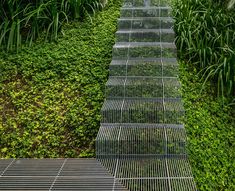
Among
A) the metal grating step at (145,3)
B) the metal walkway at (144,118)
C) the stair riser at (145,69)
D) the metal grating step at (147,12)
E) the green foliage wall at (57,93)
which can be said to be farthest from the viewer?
the metal grating step at (145,3)

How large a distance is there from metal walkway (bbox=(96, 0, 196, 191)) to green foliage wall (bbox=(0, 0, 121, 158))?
212mm

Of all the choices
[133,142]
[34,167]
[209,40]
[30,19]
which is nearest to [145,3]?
[209,40]

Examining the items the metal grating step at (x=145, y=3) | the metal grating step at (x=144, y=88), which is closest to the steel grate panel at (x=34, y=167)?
the metal grating step at (x=144, y=88)

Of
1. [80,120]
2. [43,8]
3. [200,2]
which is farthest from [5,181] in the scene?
[200,2]

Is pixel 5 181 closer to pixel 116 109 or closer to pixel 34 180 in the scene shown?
pixel 34 180

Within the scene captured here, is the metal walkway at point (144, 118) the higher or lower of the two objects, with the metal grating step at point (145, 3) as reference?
lower

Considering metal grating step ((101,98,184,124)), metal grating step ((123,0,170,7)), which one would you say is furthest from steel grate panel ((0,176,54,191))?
metal grating step ((123,0,170,7))

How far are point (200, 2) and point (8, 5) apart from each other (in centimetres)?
307

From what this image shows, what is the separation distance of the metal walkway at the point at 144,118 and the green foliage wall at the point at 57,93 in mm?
212

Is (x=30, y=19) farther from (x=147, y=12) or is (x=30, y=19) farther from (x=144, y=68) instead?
(x=144, y=68)

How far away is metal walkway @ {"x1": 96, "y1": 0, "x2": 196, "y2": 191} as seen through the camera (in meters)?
2.64

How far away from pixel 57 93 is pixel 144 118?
1174 millimetres

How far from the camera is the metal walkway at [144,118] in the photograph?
2.64 meters

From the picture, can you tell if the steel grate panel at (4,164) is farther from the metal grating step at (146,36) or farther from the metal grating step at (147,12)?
the metal grating step at (147,12)
